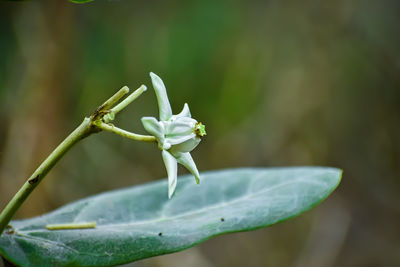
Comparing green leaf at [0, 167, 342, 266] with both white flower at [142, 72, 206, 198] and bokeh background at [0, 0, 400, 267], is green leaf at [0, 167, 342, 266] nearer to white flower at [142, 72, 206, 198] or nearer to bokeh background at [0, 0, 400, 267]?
white flower at [142, 72, 206, 198]

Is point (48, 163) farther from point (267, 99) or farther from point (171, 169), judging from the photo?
point (267, 99)

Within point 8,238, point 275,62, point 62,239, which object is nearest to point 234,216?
point 62,239

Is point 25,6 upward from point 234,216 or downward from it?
upward

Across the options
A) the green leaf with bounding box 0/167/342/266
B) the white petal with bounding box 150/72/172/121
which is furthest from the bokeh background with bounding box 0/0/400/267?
the white petal with bounding box 150/72/172/121

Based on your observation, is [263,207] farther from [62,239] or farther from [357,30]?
[357,30]

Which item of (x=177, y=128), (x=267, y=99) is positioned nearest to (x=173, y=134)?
(x=177, y=128)

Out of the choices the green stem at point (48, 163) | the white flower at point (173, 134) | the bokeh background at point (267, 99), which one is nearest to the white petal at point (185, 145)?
the white flower at point (173, 134)
